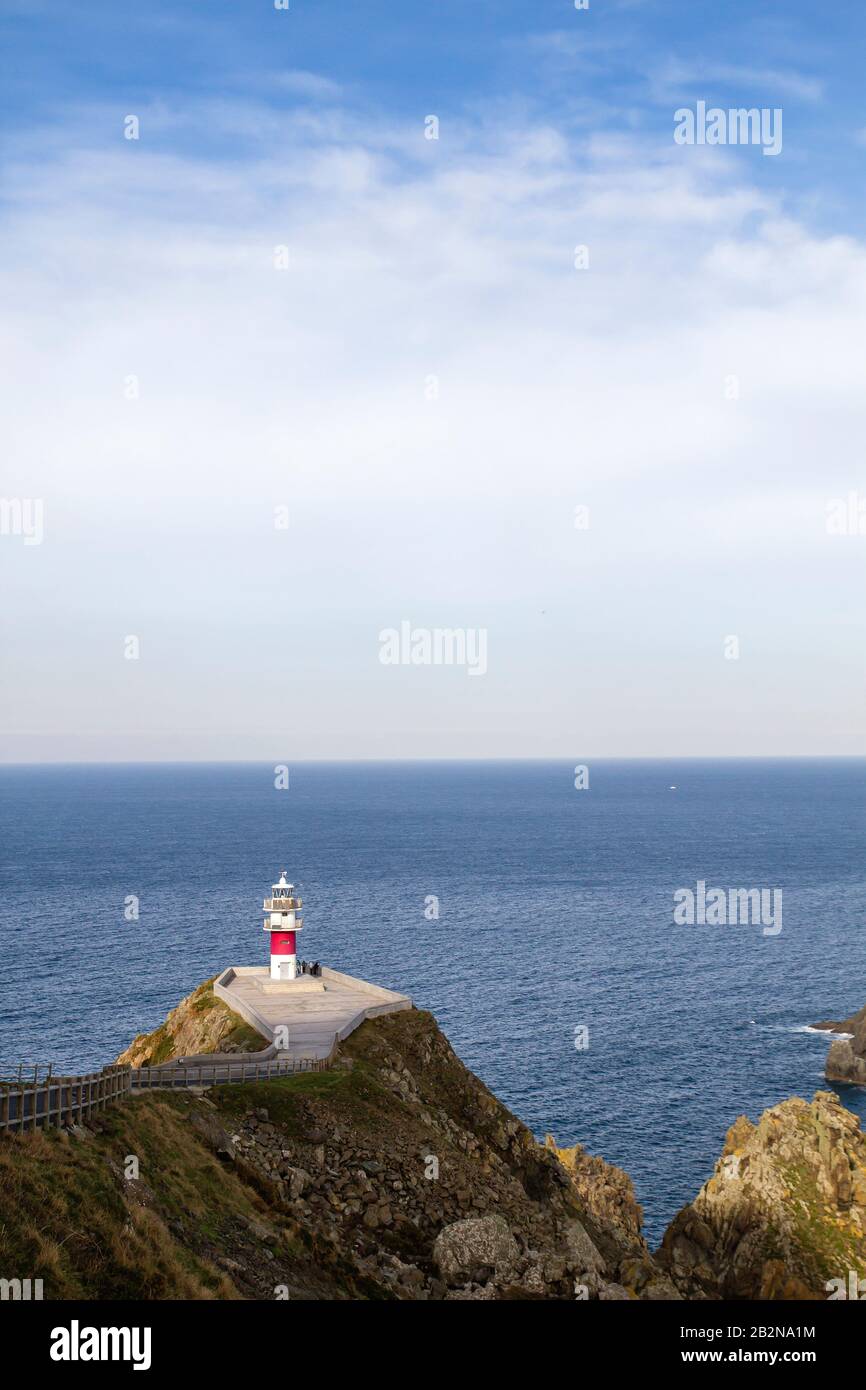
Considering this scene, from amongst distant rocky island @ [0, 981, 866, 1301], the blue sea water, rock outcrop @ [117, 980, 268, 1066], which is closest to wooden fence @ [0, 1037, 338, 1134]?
distant rocky island @ [0, 981, 866, 1301]

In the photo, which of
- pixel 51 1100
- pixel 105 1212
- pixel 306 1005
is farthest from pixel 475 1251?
pixel 306 1005

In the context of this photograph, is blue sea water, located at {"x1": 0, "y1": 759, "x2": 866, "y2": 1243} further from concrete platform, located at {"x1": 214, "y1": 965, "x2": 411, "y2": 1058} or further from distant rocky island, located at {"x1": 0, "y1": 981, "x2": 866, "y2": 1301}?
concrete platform, located at {"x1": 214, "y1": 965, "x2": 411, "y2": 1058}

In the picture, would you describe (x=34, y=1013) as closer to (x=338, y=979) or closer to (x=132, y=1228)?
(x=338, y=979)

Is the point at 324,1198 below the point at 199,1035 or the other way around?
below

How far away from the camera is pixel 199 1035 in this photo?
51562 millimetres

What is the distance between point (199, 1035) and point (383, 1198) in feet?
61.7

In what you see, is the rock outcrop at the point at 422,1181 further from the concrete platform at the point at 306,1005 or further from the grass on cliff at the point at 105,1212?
the grass on cliff at the point at 105,1212

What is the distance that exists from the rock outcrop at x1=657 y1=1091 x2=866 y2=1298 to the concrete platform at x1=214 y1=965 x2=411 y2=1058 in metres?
16.3

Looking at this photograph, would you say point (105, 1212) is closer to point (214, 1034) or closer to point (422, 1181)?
point (422, 1181)

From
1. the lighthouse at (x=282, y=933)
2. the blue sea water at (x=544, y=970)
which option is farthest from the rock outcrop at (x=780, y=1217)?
the lighthouse at (x=282, y=933)

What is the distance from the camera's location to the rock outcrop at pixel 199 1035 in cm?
4778
